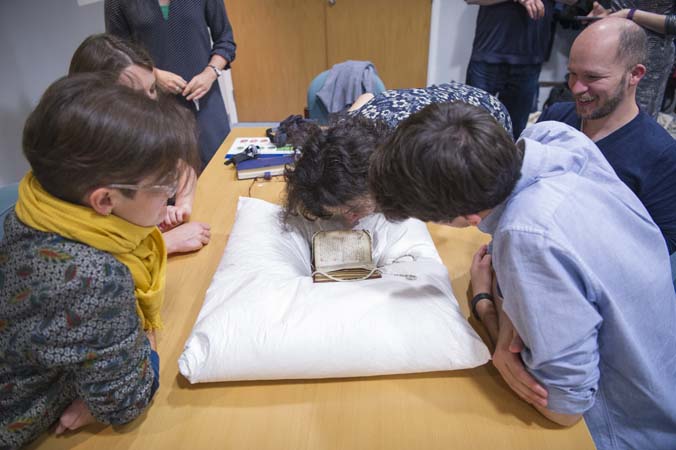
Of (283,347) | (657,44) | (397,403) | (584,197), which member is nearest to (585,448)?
(397,403)

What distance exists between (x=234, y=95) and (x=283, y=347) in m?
3.61

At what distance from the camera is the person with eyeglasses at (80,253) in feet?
1.92

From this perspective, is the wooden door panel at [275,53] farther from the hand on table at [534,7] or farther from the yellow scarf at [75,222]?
the yellow scarf at [75,222]

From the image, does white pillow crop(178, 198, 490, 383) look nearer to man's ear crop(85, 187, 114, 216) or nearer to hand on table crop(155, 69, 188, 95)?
man's ear crop(85, 187, 114, 216)

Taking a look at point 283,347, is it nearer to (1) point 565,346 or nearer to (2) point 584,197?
(1) point 565,346

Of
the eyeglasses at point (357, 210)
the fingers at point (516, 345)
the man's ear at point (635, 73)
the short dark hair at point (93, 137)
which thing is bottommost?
the fingers at point (516, 345)

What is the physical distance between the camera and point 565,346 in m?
0.63

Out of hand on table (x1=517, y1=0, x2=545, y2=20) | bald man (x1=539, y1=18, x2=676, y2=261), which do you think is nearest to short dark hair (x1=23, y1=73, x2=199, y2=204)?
bald man (x1=539, y1=18, x2=676, y2=261)

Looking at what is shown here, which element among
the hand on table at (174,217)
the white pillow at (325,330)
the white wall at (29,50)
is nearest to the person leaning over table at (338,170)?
the white pillow at (325,330)

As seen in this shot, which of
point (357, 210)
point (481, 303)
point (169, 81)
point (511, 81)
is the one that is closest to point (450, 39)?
point (511, 81)

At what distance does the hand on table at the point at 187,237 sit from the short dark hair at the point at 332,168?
10.2 inches

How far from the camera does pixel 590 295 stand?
2.08ft

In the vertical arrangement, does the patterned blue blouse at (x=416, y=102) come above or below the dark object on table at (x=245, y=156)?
above

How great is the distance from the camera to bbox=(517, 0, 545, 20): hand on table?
2256 mm
